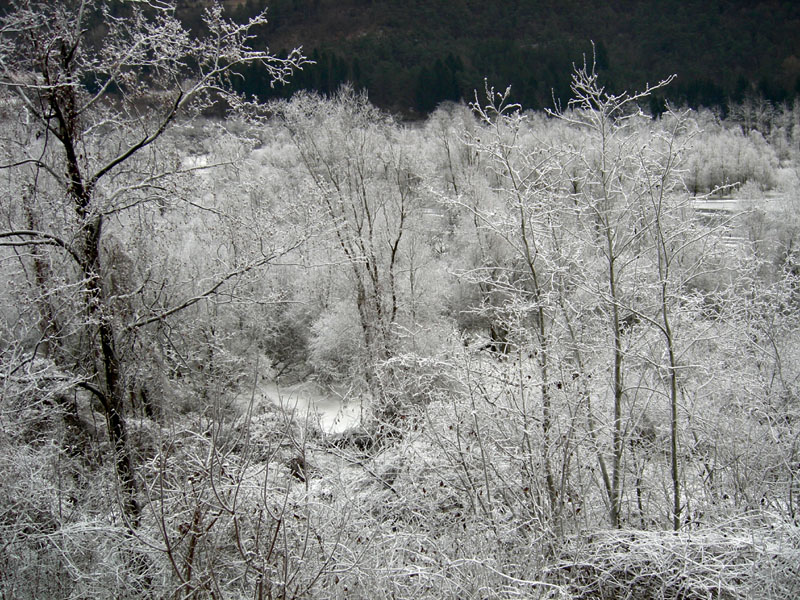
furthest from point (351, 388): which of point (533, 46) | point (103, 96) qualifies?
point (533, 46)

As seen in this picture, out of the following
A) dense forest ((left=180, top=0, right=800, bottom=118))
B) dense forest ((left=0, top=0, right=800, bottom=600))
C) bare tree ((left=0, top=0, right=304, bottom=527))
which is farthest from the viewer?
dense forest ((left=180, top=0, right=800, bottom=118))

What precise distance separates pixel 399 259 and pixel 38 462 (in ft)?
62.1

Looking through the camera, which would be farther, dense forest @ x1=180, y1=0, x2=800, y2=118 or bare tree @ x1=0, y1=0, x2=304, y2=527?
dense forest @ x1=180, y1=0, x2=800, y2=118

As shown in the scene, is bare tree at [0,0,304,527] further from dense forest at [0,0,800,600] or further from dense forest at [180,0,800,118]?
dense forest at [180,0,800,118]

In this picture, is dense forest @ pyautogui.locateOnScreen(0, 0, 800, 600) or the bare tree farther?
the bare tree

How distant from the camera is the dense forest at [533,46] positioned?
7794cm

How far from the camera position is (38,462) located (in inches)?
192

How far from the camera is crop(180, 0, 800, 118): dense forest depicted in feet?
256

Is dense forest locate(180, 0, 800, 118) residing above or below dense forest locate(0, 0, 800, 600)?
above

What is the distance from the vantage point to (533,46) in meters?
111

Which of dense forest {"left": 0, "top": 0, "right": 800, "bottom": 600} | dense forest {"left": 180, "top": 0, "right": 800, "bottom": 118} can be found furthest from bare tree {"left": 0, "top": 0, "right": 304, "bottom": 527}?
dense forest {"left": 180, "top": 0, "right": 800, "bottom": 118}

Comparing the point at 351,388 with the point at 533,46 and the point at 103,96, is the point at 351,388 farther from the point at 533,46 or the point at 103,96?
the point at 533,46

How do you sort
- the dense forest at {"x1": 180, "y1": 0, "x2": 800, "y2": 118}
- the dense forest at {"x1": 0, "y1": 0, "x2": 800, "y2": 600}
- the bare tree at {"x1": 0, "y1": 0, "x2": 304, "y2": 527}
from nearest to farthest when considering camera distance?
the dense forest at {"x1": 0, "y1": 0, "x2": 800, "y2": 600}
the bare tree at {"x1": 0, "y1": 0, "x2": 304, "y2": 527}
the dense forest at {"x1": 180, "y1": 0, "x2": 800, "y2": 118}

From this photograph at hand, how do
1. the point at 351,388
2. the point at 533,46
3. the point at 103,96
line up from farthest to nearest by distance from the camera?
1. the point at 533,46
2. the point at 351,388
3. the point at 103,96
